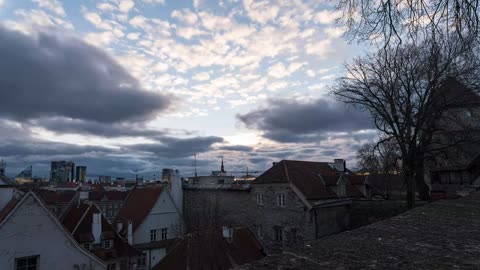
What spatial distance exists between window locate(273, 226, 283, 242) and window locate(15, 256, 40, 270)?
18032mm

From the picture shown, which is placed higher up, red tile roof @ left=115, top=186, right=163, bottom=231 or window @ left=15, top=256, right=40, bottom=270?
red tile roof @ left=115, top=186, right=163, bottom=231

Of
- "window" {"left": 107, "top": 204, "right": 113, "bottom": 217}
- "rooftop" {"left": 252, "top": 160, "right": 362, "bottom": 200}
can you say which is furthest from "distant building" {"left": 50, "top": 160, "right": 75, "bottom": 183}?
"rooftop" {"left": 252, "top": 160, "right": 362, "bottom": 200}

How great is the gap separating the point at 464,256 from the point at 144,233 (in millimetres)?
35426

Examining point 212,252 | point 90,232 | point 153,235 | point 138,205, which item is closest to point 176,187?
point 138,205

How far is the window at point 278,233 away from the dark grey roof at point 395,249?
79.0 ft

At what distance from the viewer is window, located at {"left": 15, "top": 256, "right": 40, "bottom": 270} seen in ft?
52.5

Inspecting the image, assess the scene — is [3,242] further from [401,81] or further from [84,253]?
[401,81]

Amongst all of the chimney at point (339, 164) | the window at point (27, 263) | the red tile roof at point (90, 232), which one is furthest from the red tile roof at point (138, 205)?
the chimney at point (339, 164)

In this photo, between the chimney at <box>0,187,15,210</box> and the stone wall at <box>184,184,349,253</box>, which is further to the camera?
the stone wall at <box>184,184,349,253</box>

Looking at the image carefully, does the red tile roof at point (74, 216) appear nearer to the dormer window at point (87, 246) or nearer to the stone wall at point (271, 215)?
the dormer window at point (87, 246)

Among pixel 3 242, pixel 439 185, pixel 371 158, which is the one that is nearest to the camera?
pixel 3 242

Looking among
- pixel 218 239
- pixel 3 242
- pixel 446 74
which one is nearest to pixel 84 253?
pixel 3 242

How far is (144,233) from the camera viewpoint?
35250 mm

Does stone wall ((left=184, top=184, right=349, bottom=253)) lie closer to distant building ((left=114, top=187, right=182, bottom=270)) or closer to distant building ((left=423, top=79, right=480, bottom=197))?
distant building ((left=114, top=187, right=182, bottom=270))
